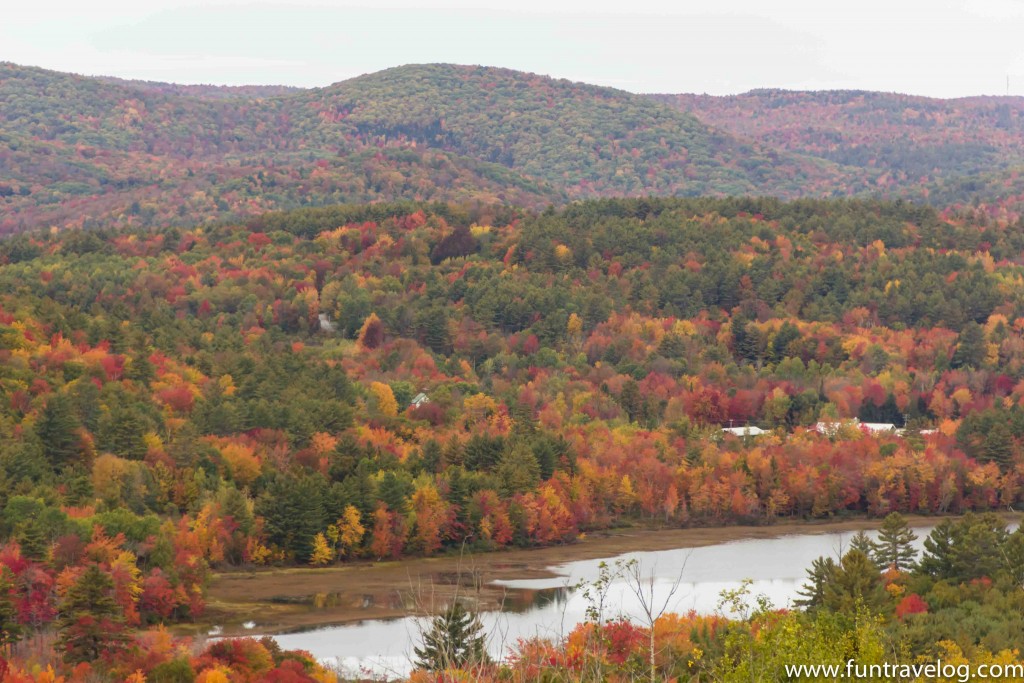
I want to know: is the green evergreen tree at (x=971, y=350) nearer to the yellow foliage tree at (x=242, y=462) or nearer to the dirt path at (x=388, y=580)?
the dirt path at (x=388, y=580)

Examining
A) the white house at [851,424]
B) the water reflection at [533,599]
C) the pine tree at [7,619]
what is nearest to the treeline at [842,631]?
the water reflection at [533,599]

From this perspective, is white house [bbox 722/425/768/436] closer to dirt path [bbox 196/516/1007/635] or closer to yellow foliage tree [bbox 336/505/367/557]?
dirt path [bbox 196/516/1007/635]

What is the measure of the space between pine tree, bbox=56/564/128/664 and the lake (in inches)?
486

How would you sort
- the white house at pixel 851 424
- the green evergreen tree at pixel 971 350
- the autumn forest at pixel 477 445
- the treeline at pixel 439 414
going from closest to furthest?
1. the autumn forest at pixel 477 445
2. the treeline at pixel 439 414
3. the white house at pixel 851 424
4. the green evergreen tree at pixel 971 350

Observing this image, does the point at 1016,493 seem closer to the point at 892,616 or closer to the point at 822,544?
the point at 822,544

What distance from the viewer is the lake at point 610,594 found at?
82062 millimetres

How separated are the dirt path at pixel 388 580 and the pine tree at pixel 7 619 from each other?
12.2 m

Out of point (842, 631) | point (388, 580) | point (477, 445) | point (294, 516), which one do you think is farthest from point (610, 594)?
point (842, 631)

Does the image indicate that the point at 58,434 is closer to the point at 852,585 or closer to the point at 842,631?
the point at 852,585

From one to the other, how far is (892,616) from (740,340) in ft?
371

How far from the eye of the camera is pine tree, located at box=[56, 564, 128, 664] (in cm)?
7194

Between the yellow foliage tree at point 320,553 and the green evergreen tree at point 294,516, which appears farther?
the green evergreen tree at point 294,516

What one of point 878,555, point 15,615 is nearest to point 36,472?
point 15,615

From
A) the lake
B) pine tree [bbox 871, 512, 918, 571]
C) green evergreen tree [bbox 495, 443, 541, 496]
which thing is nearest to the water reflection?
the lake
